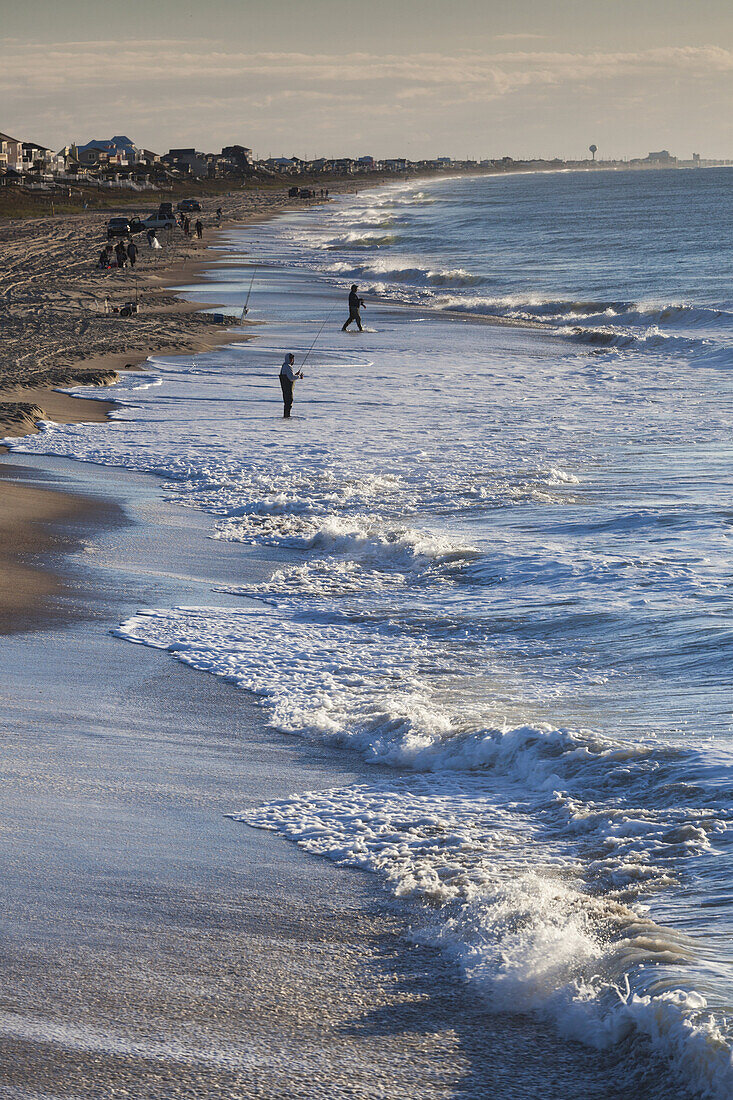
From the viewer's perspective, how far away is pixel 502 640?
880cm

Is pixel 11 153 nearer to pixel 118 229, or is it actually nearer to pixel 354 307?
pixel 118 229

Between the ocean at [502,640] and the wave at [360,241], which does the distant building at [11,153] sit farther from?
the ocean at [502,640]

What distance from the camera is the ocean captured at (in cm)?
481

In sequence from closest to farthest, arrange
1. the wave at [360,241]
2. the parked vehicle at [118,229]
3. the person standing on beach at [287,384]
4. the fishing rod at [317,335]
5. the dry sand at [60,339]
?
the dry sand at [60,339] < the person standing on beach at [287,384] < the fishing rod at [317,335] < the parked vehicle at [118,229] < the wave at [360,241]

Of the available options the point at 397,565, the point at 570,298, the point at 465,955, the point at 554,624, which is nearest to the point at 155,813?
the point at 465,955

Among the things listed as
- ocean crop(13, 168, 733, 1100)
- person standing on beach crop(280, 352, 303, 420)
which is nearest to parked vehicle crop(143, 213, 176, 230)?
ocean crop(13, 168, 733, 1100)

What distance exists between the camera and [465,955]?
4.74 meters

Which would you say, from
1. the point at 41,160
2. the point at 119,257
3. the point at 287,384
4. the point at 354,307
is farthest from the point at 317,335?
the point at 41,160

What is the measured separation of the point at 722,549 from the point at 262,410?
1024 centimetres

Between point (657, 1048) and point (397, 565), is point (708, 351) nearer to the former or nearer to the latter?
point (397, 565)

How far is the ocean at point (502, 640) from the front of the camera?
481cm

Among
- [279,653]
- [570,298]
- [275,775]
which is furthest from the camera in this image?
[570,298]

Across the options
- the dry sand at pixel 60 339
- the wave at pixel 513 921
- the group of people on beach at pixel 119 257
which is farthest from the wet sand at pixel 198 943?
the group of people on beach at pixel 119 257

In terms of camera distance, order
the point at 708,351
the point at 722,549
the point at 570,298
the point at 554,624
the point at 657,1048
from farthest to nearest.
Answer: the point at 570,298 → the point at 708,351 → the point at 722,549 → the point at 554,624 → the point at 657,1048
